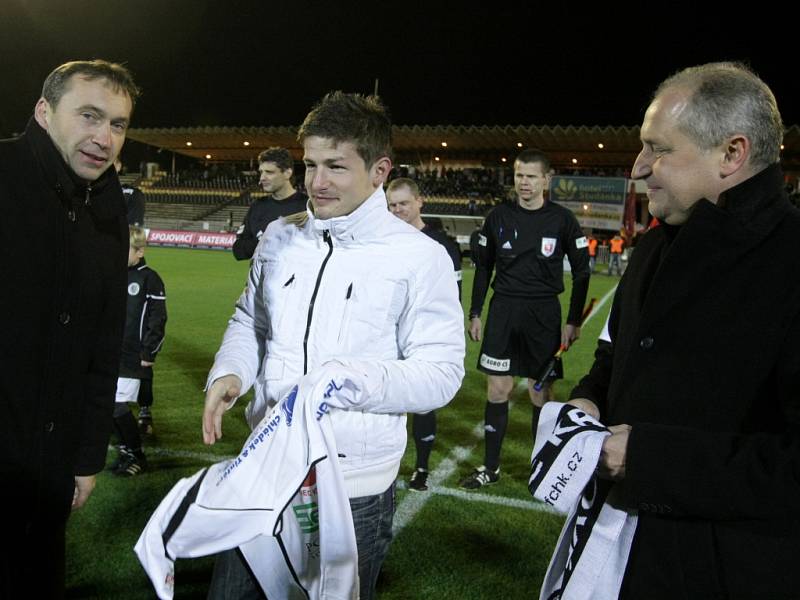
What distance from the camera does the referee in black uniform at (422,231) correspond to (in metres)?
4.67

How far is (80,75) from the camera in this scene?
2168 millimetres

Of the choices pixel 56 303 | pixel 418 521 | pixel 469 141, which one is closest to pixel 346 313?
pixel 56 303

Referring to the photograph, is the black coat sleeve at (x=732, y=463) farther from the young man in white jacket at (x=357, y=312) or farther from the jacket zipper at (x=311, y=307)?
the jacket zipper at (x=311, y=307)

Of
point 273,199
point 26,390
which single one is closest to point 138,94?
point 26,390

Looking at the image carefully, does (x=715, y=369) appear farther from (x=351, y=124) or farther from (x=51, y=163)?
(x=51, y=163)

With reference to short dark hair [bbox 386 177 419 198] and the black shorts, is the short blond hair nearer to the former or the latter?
short dark hair [bbox 386 177 419 198]

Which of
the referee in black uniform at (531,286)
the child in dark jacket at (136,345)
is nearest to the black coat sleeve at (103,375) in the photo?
the child in dark jacket at (136,345)

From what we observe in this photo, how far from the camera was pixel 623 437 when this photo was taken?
4.98 feet

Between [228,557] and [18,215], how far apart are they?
4.02 ft

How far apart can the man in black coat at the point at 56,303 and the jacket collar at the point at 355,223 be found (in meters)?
0.79

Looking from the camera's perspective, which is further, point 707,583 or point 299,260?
point 299,260

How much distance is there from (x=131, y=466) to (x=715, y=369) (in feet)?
13.9

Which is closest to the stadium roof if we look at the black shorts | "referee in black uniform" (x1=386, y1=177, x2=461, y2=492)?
the black shorts

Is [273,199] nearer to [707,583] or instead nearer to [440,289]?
[440,289]
